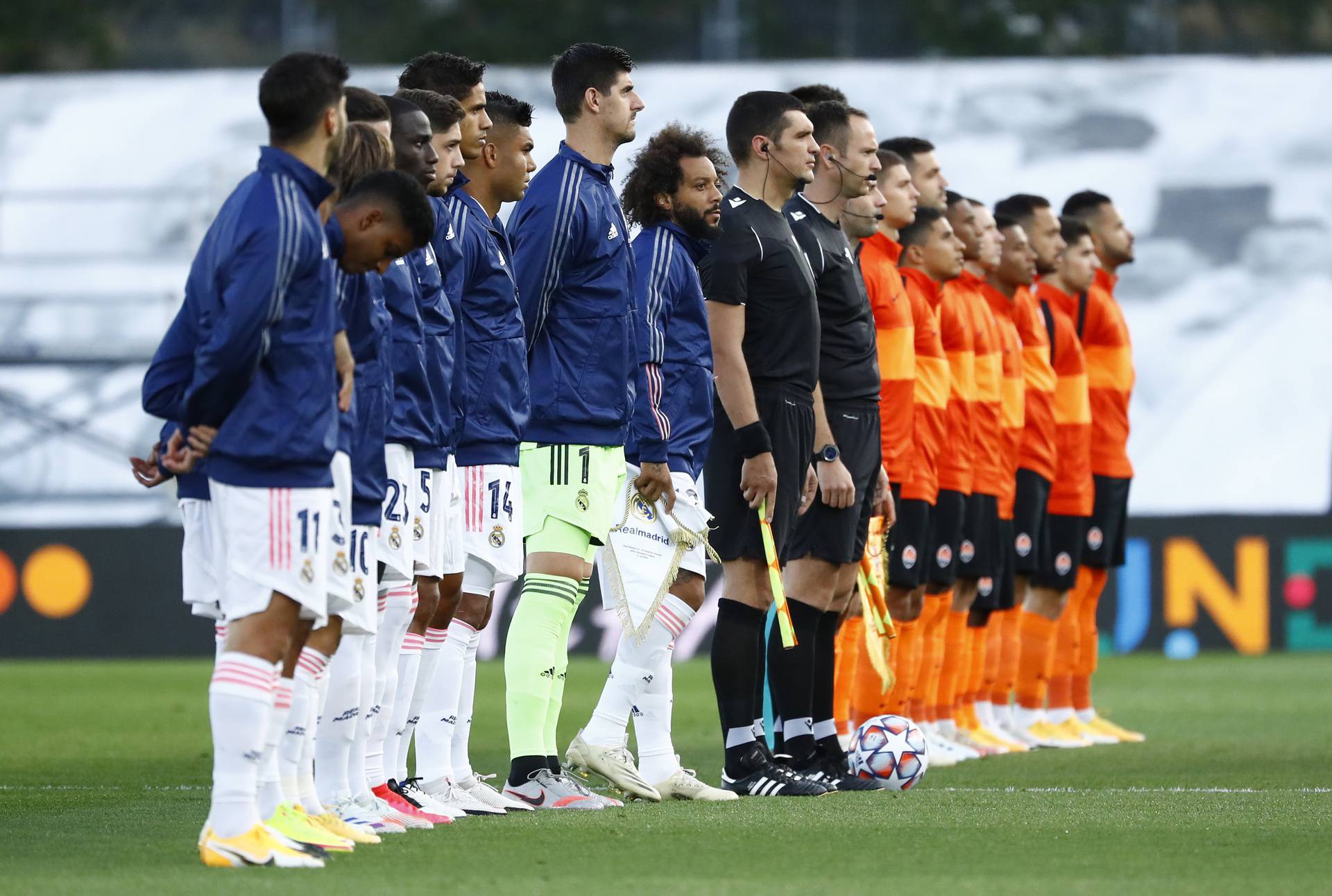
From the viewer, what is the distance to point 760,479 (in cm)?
790

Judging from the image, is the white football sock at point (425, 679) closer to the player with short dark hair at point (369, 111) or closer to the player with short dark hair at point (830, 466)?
the player with short dark hair at point (830, 466)

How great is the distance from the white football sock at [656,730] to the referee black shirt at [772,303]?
1.14 m

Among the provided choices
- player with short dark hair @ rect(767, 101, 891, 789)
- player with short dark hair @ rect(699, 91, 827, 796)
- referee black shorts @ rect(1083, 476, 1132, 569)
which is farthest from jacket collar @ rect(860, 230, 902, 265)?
referee black shorts @ rect(1083, 476, 1132, 569)

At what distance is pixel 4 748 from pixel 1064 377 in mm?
5839

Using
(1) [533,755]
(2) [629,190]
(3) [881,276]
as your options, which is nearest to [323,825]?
(1) [533,755]

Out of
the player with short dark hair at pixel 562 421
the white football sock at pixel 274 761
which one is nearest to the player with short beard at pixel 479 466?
the player with short dark hair at pixel 562 421

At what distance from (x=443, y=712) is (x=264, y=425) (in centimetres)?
203

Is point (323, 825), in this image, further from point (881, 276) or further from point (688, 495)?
point (881, 276)

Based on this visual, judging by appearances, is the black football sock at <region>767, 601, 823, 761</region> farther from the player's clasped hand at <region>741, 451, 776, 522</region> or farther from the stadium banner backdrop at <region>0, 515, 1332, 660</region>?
the stadium banner backdrop at <region>0, 515, 1332, 660</region>

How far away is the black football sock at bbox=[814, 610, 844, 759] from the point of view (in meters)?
8.58

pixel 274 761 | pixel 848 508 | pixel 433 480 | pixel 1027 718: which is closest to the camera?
pixel 274 761

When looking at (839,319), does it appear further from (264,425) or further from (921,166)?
(264,425)

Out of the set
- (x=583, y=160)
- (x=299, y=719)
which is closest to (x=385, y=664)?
(x=299, y=719)

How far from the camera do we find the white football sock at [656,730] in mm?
7797
